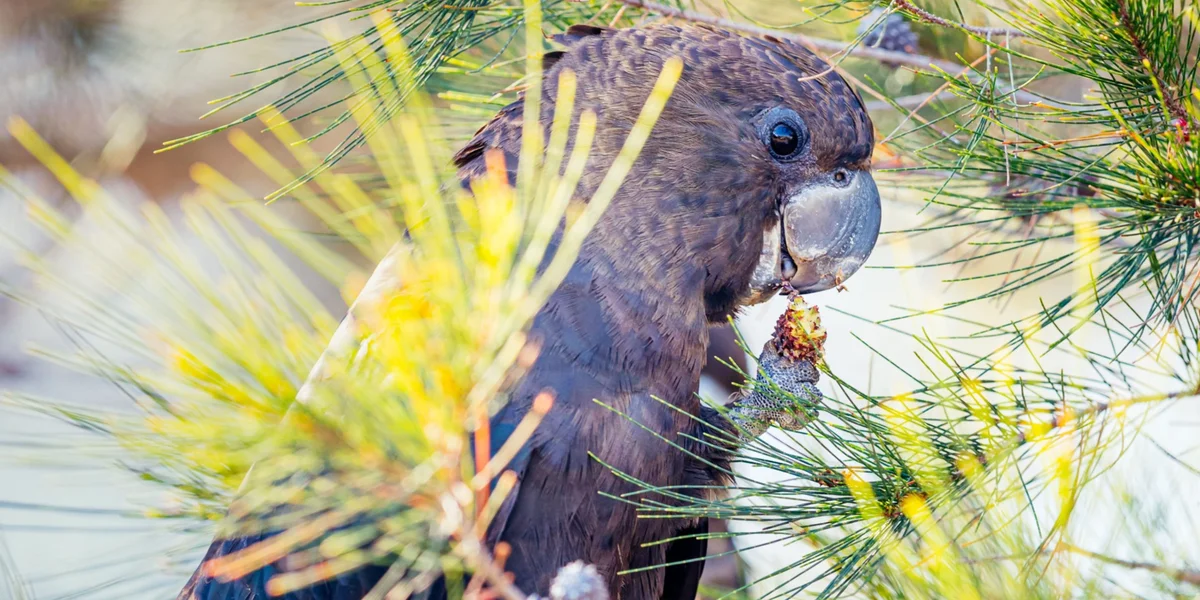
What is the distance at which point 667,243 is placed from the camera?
1.91 meters

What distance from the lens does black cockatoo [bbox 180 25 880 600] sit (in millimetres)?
1749

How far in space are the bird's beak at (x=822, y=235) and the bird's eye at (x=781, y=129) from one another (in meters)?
0.10

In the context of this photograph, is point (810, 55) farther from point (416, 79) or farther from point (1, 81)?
point (1, 81)

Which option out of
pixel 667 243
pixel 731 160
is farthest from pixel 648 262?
pixel 731 160

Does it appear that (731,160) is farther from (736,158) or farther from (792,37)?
(792,37)

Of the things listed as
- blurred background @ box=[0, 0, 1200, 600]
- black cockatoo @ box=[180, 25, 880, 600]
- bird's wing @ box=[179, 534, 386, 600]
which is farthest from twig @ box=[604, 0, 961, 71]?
bird's wing @ box=[179, 534, 386, 600]

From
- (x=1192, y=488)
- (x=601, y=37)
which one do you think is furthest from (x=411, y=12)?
(x=1192, y=488)

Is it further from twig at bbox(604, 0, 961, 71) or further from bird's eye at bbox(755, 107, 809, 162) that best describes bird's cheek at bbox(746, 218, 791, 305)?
twig at bbox(604, 0, 961, 71)

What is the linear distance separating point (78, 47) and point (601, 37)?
2.42m

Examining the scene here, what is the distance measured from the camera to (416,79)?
1.65 metres

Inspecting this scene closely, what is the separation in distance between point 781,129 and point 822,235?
22cm

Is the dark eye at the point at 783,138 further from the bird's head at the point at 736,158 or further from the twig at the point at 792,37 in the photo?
the twig at the point at 792,37

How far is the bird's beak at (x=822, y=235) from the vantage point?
1959mm

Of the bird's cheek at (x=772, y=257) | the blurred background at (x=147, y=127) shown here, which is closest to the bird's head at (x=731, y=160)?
the bird's cheek at (x=772, y=257)
